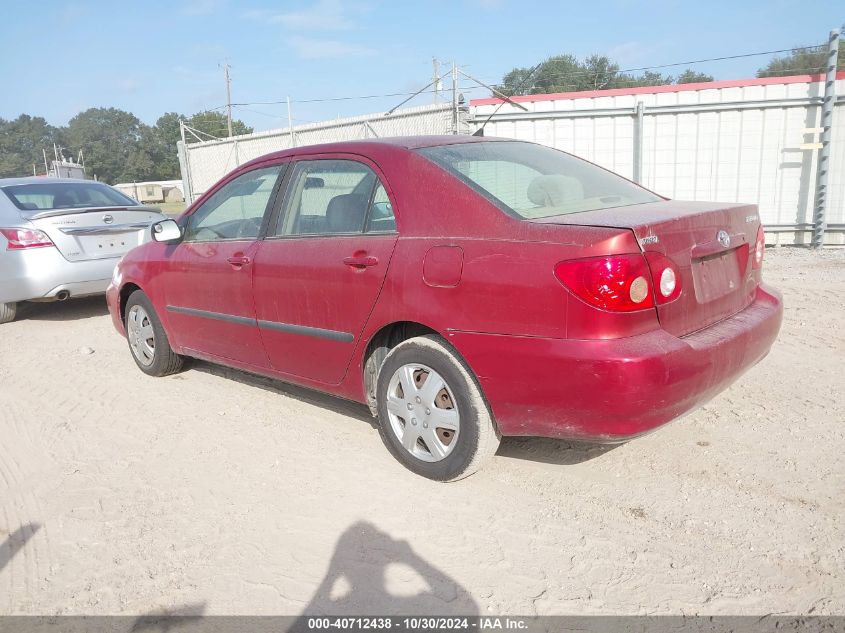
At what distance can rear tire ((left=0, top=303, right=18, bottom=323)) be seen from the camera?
24.6 ft

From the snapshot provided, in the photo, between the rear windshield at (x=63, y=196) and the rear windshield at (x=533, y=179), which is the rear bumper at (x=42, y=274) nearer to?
the rear windshield at (x=63, y=196)

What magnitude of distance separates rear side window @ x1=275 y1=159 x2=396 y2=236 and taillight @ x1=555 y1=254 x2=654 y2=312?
3.44ft

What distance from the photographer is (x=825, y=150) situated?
9.20m

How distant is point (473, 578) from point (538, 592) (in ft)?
0.81

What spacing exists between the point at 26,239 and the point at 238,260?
13.4 feet

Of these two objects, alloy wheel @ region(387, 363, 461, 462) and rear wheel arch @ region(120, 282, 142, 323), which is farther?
rear wheel arch @ region(120, 282, 142, 323)

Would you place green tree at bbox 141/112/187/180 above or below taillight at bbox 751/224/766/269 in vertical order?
above

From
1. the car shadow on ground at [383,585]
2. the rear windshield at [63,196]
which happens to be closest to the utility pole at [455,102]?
the rear windshield at [63,196]

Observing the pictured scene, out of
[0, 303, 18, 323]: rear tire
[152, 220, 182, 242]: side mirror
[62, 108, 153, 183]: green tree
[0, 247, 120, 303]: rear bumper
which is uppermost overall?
[62, 108, 153, 183]: green tree

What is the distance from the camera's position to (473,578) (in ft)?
8.41

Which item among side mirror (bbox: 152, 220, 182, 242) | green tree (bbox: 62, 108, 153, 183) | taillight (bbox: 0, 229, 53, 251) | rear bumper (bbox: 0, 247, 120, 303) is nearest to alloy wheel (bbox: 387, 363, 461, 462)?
side mirror (bbox: 152, 220, 182, 242)

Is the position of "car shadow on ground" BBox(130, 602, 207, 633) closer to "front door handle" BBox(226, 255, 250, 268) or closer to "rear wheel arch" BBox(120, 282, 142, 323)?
"front door handle" BBox(226, 255, 250, 268)

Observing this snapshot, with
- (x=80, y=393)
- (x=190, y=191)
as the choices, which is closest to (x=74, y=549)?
(x=80, y=393)

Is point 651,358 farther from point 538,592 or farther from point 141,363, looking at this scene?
point 141,363
